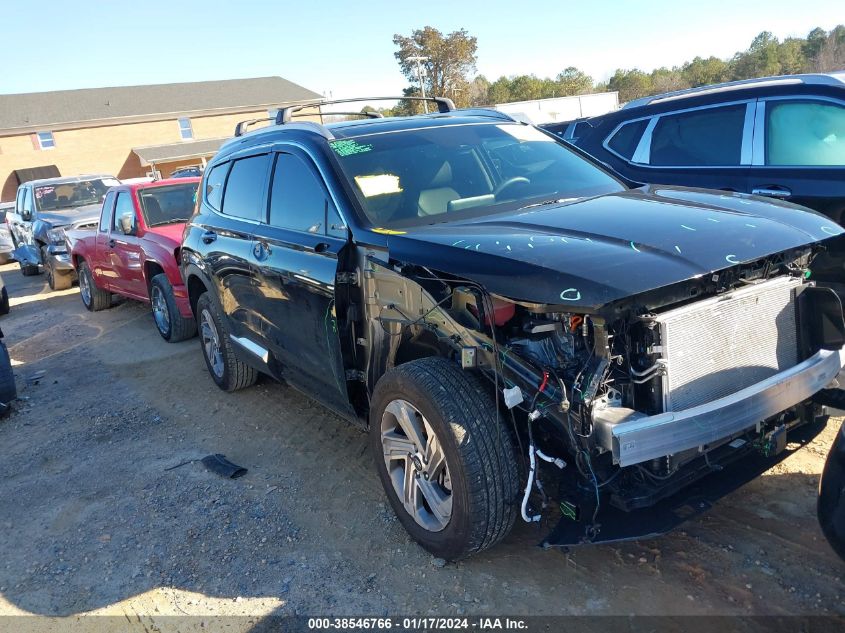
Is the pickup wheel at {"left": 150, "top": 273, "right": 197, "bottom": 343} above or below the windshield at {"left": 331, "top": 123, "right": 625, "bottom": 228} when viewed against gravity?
below

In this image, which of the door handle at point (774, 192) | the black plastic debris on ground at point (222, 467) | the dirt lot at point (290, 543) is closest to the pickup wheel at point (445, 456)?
the dirt lot at point (290, 543)

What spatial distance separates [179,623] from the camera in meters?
3.04

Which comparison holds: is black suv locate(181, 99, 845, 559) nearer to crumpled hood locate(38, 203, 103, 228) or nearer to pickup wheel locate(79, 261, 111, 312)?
pickup wheel locate(79, 261, 111, 312)

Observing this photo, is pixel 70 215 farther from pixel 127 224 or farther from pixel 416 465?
pixel 416 465

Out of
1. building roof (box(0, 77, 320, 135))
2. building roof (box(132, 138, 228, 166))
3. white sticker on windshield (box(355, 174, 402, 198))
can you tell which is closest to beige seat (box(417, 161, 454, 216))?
white sticker on windshield (box(355, 174, 402, 198))

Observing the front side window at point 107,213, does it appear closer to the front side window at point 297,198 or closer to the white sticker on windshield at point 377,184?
the front side window at point 297,198

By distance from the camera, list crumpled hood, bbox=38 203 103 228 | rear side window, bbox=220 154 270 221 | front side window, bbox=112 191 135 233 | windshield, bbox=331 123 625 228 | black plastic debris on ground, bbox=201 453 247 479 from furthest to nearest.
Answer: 1. crumpled hood, bbox=38 203 103 228
2. front side window, bbox=112 191 135 233
3. rear side window, bbox=220 154 270 221
4. black plastic debris on ground, bbox=201 453 247 479
5. windshield, bbox=331 123 625 228

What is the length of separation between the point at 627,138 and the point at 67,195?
1186 cm

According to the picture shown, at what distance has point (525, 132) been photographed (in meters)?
4.47

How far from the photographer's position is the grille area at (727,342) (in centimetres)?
256

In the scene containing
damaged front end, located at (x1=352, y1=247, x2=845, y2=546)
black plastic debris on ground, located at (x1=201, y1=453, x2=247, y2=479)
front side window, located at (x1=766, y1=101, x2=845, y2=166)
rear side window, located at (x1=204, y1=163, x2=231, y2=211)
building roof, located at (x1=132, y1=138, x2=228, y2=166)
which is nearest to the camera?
damaged front end, located at (x1=352, y1=247, x2=845, y2=546)

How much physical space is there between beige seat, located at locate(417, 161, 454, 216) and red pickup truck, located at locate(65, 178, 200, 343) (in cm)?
404

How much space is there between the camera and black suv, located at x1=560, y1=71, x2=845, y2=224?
4660 mm

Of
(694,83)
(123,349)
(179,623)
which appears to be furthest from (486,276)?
(694,83)
